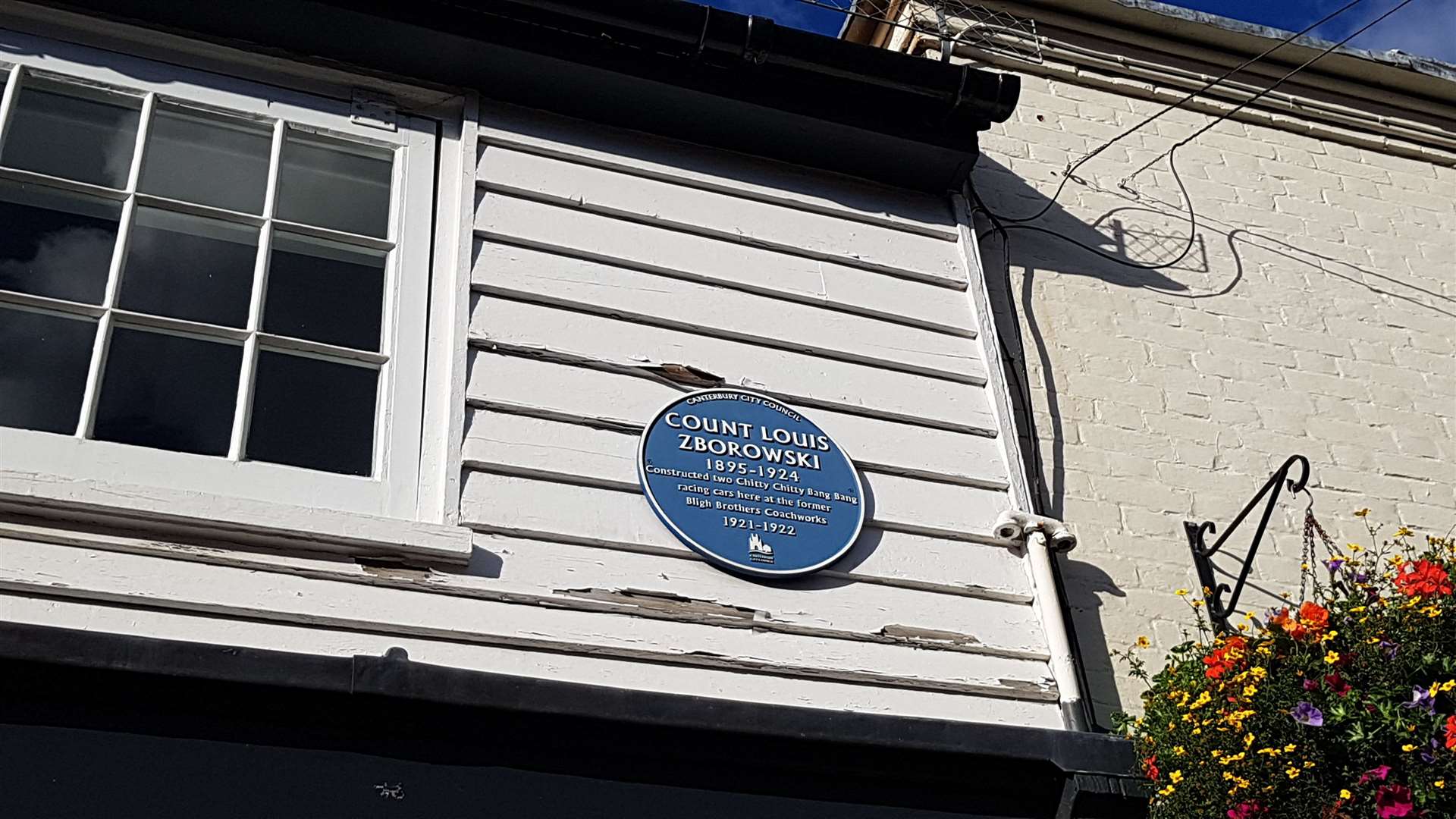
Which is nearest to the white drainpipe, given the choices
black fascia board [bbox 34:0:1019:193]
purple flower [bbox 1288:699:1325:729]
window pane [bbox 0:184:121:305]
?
purple flower [bbox 1288:699:1325:729]

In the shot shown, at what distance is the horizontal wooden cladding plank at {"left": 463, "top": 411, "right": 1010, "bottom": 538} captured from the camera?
425cm

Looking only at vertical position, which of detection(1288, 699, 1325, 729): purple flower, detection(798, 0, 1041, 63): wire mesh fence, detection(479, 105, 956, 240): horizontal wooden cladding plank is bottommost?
detection(1288, 699, 1325, 729): purple flower

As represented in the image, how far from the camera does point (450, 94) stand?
5223 millimetres

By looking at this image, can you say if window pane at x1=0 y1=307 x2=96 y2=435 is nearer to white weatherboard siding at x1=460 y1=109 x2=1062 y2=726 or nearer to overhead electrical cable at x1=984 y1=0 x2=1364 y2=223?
white weatherboard siding at x1=460 y1=109 x2=1062 y2=726

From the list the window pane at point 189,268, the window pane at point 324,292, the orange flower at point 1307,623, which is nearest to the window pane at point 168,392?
the window pane at point 189,268

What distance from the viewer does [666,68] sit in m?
5.41

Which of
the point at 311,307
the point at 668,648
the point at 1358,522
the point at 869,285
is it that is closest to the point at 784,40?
the point at 869,285

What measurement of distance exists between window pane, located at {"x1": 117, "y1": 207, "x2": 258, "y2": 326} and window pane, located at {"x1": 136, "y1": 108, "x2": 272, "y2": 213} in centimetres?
12

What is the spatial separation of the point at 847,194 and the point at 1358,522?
2490mm

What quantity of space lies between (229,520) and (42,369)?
2.66ft

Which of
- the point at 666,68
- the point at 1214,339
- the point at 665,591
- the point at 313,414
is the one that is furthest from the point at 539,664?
the point at 1214,339

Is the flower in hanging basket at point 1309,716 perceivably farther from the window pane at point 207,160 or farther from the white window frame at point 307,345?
the window pane at point 207,160

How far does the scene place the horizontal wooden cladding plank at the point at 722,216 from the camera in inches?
200

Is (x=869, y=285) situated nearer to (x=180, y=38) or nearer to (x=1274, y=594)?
(x=1274, y=594)
